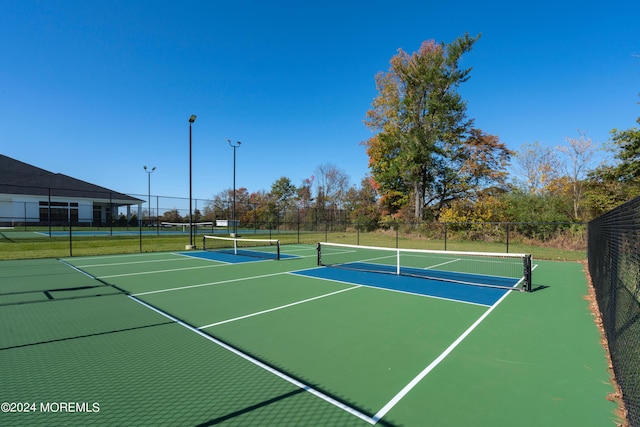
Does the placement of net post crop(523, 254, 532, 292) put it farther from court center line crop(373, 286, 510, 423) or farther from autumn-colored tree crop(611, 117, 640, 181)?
autumn-colored tree crop(611, 117, 640, 181)

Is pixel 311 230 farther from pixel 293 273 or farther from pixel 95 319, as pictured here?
pixel 95 319

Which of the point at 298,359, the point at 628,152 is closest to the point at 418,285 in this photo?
the point at 298,359

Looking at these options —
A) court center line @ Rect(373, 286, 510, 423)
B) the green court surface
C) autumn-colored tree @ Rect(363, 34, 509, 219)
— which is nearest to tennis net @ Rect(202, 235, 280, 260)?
the green court surface

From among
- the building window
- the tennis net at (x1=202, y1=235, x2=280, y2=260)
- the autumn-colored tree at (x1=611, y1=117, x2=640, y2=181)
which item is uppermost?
the autumn-colored tree at (x1=611, y1=117, x2=640, y2=181)

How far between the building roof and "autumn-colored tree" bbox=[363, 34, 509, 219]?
33952 mm

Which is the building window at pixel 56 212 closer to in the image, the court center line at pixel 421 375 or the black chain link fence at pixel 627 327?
the court center line at pixel 421 375

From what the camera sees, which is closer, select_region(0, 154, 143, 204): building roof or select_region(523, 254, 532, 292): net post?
select_region(523, 254, 532, 292): net post

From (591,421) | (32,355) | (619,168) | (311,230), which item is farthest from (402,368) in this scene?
(311,230)

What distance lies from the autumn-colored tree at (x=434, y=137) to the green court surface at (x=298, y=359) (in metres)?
24.1

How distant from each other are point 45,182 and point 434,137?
48.6 m

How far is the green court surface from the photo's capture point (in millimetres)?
2812

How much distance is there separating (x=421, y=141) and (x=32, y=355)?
2984cm

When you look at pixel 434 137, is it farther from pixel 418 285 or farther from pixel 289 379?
pixel 289 379

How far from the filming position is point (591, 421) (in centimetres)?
270
